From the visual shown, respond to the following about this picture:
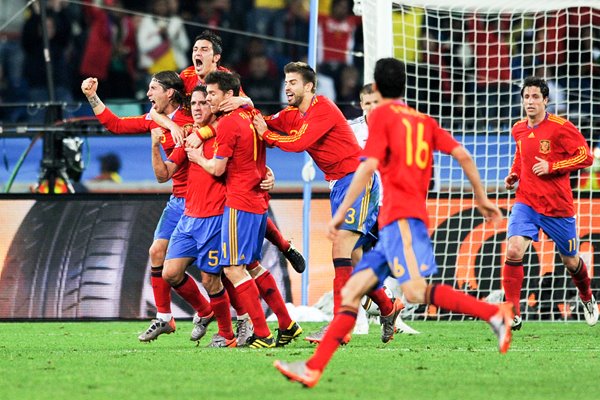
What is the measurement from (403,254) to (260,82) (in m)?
11.0

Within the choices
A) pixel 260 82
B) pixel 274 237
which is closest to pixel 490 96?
pixel 260 82

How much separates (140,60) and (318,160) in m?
8.92

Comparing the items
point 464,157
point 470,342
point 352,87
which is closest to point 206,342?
point 470,342

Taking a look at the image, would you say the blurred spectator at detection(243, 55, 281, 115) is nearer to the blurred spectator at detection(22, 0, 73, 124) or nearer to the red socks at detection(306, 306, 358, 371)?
the blurred spectator at detection(22, 0, 73, 124)

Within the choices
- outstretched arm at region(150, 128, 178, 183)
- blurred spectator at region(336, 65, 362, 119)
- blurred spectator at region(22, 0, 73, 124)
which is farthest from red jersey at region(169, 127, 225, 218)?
blurred spectator at region(22, 0, 73, 124)

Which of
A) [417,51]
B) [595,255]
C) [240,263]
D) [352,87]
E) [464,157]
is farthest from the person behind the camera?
[352,87]

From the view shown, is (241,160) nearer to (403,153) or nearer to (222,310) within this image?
(222,310)

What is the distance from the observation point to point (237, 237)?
28.3ft

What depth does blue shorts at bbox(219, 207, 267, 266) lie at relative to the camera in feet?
28.3

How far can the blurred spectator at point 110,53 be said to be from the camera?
1733 centimetres

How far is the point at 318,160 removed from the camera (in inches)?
364

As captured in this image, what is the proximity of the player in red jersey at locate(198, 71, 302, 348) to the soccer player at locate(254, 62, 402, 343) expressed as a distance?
1.08ft

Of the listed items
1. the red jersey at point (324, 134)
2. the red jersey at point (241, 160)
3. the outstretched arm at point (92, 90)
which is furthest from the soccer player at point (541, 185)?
the outstretched arm at point (92, 90)

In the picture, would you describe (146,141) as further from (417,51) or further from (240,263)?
(240,263)
